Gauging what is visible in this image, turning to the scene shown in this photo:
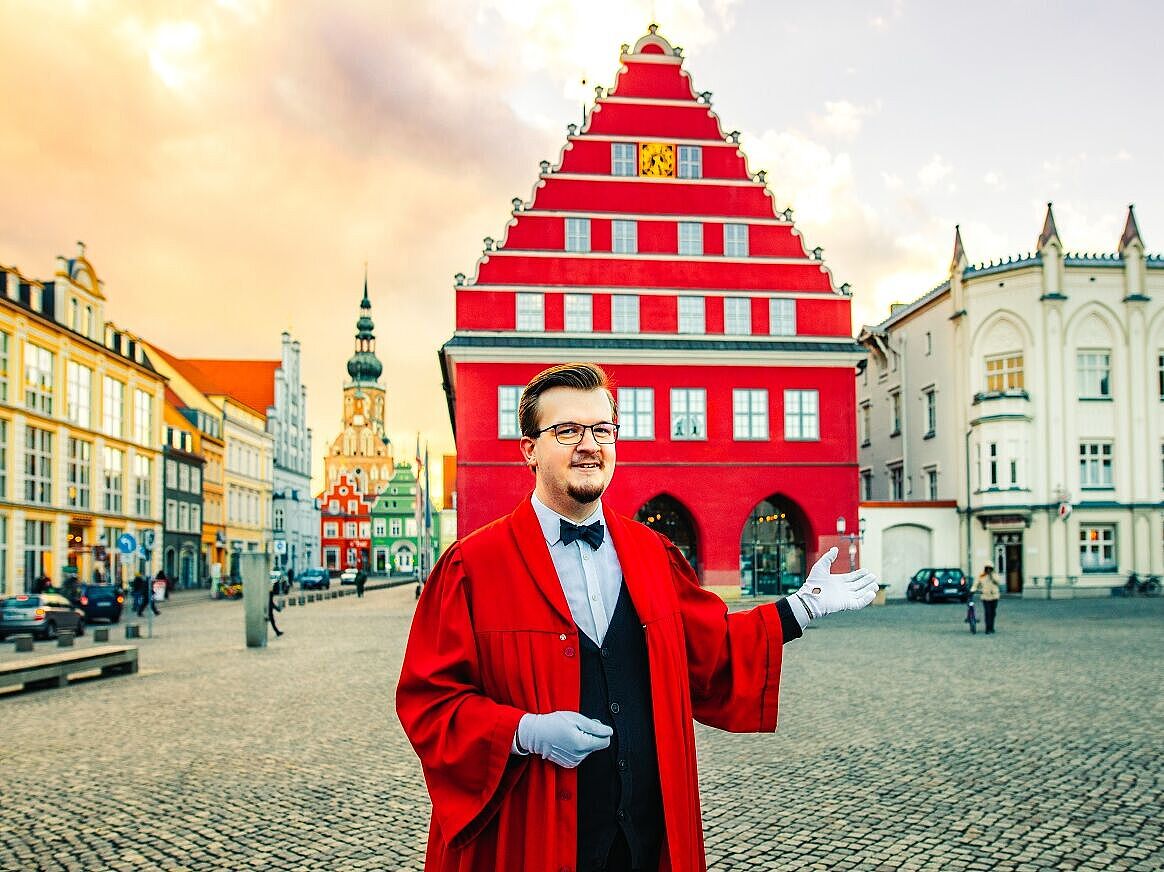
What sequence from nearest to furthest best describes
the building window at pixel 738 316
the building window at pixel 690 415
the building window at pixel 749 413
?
the building window at pixel 690 415, the building window at pixel 749 413, the building window at pixel 738 316

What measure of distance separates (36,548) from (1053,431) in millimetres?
38735

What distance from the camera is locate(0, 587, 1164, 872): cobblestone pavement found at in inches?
255

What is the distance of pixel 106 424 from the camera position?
48938 mm

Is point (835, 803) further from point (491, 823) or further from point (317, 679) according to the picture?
point (317, 679)

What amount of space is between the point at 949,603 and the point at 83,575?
34.3 m

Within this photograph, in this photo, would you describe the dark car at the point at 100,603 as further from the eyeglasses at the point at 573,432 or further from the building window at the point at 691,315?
the eyeglasses at the point at 573,432

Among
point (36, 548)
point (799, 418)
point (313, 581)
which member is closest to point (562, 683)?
point (799, 418)

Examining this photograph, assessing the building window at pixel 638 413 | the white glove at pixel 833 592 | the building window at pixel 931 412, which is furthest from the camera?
the building window at pixel 931 412

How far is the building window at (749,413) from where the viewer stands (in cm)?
3650

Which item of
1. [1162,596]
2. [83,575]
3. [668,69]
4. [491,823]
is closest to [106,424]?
[83,575]

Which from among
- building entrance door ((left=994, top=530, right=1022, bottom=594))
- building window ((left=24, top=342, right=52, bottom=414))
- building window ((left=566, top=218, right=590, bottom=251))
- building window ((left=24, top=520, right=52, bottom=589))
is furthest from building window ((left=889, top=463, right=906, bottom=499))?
building window ((left=24, top=342, right=52, bottom=414))

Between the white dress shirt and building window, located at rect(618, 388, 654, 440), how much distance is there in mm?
32445

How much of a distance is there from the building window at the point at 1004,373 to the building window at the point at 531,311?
17.5m

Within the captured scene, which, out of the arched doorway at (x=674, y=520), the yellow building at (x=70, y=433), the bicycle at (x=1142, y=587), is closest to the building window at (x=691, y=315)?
the arched doorway at (x=674, y=520)
